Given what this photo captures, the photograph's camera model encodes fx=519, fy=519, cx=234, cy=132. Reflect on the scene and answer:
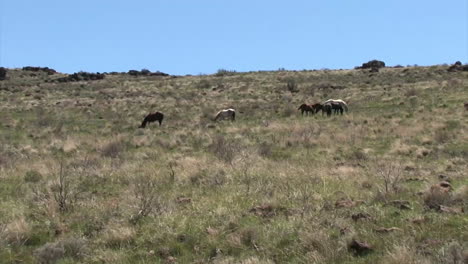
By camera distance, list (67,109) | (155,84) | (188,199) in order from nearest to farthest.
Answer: (188,199), (67,109), (155,84)

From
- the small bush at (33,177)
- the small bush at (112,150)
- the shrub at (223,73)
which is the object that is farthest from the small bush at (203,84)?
the small bush at (33,177)

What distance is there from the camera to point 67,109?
39781mm

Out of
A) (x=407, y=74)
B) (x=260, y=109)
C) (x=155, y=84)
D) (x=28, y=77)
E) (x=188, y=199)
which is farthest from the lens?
(x=28, y=77)

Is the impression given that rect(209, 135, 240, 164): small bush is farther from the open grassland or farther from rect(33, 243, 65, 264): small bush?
rect(33, 243, 65, 264): small bush

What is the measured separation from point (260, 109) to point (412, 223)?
28.5 metres

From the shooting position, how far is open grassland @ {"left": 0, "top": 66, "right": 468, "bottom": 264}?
7.11 metres

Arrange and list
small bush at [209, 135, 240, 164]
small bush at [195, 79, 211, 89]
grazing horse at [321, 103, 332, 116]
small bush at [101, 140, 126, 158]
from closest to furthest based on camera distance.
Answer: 1. small bush at [209, 135, 240, 164]
2. small bush at [101, 140, 126, 158]
3. grazing horse at [321, 103, 332, 116]
4. small bush at [195, 79, 211, 89]

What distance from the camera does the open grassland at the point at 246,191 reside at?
7109mm

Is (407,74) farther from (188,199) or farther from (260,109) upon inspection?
(188,199)

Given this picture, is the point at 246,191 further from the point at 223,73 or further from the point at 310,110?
the point at 223,73

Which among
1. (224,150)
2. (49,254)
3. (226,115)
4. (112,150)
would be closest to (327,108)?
(226,115)

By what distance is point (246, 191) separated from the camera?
423 inches

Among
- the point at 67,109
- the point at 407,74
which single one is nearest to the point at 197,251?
the point at 67,109

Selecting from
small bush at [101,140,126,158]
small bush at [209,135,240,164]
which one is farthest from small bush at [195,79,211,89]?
small bush at [209,135,240,164]
